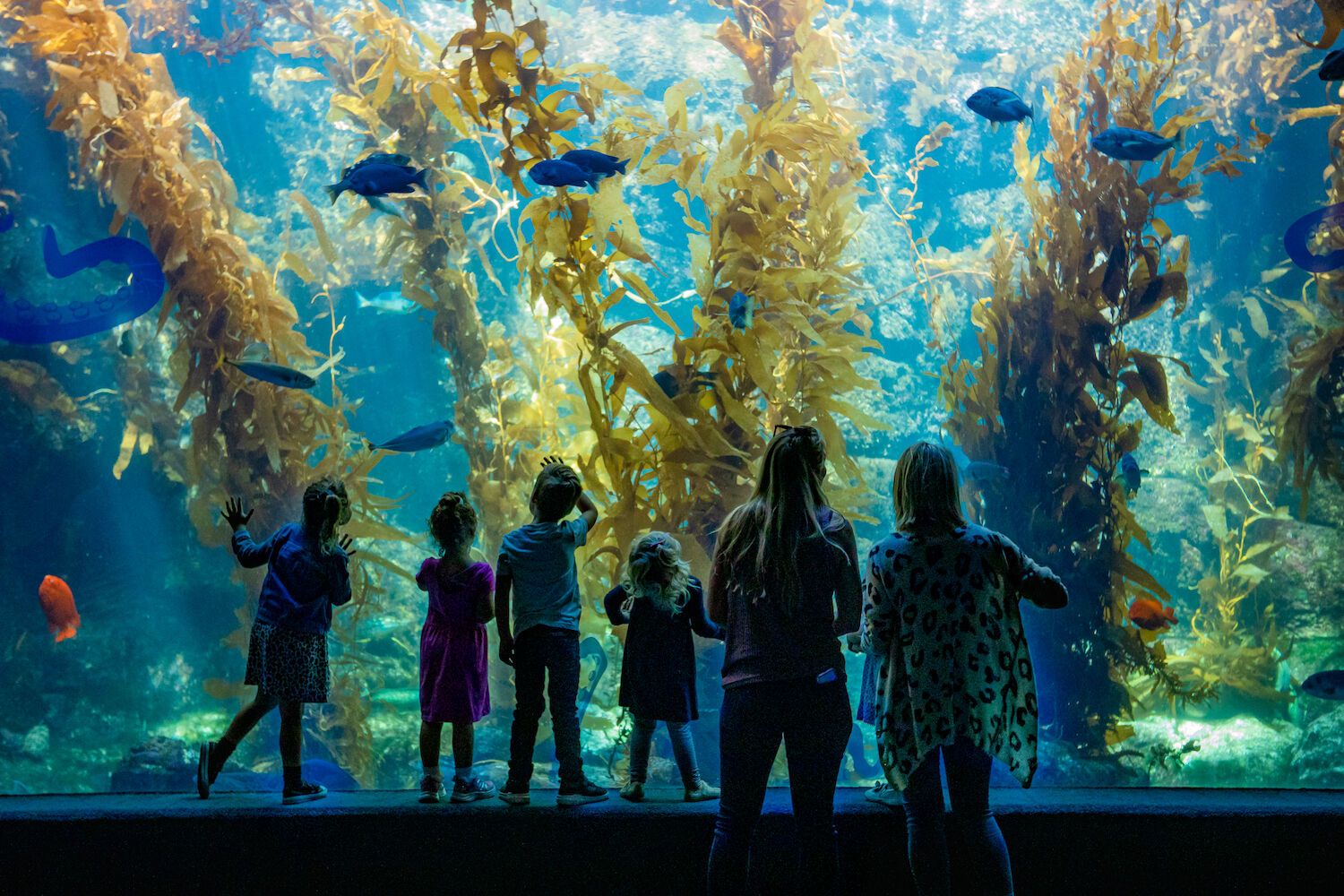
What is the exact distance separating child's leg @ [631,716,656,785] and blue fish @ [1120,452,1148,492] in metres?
4.14

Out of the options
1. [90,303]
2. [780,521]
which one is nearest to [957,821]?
[780,521]

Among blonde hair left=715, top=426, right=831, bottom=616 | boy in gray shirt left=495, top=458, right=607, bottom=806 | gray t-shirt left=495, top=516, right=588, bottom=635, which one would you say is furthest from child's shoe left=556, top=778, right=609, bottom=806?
blonde hair left=715, top=426, right=831, bottom=616

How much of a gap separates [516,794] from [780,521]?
4.94 feet

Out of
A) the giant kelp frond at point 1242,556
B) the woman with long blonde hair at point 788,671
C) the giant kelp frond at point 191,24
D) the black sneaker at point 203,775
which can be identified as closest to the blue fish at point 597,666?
the black sneaker at point 203,775

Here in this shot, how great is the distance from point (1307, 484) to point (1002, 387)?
227 centimetres

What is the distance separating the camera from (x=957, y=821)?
2299 millimetres

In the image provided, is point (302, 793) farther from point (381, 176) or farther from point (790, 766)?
point (381, 176)

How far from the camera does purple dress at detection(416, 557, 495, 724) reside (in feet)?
9.67

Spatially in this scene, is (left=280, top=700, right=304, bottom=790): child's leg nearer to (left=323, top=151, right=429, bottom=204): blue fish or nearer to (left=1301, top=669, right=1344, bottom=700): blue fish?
(left=323, top=151, right=429, bottom=204): blue fish

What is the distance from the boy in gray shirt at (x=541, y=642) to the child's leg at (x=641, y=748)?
0.16m

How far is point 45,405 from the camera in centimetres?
908

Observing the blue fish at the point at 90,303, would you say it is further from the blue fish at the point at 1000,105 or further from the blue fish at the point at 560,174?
the blue fish at the point at 1000,105

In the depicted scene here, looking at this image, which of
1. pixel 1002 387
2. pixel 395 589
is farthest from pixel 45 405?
pixel 1002 387

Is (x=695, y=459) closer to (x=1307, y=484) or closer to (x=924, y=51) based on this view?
(x=1307, y=484)
